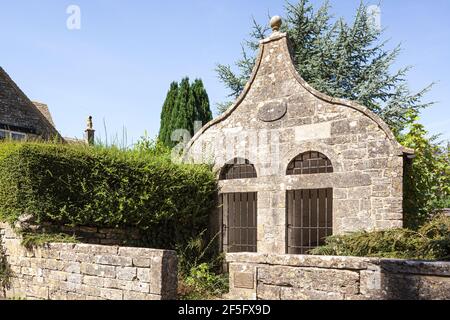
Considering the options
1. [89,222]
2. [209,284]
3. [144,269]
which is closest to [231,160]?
[209,284]

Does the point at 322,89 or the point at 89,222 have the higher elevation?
the point at 322,89

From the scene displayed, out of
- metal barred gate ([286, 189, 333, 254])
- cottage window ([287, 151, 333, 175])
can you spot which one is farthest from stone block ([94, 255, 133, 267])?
cottage window ([287, 151, 333, 175])

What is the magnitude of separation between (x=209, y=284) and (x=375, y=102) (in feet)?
32.3

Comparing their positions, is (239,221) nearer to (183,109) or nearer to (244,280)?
(244,280)

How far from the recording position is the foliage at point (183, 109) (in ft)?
59.3

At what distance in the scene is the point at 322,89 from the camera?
51.5 ft

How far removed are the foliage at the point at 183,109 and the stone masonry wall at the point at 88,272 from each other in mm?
10529

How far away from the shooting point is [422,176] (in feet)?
31.7

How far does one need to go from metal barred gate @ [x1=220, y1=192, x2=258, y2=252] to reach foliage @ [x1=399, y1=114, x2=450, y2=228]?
120 inches

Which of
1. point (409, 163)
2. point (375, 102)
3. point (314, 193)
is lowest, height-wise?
point (314, 193)

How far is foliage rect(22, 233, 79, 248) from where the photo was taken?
23.4ft
